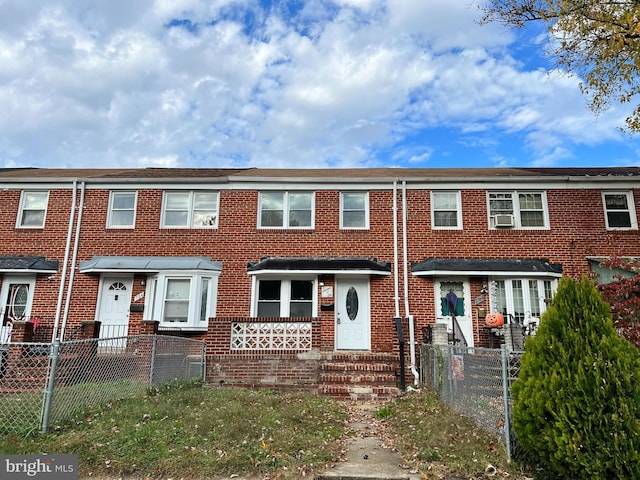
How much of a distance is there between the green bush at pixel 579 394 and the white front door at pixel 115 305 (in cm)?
1111

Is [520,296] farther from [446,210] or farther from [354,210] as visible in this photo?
[354,210]

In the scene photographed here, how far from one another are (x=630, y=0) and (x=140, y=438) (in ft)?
38.3

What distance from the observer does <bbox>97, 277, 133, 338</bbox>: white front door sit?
1243cm

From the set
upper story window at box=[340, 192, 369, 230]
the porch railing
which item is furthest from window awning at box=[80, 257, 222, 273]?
upper story window at box=[340, 192, 369, 230]

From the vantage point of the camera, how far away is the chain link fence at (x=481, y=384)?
5.25 metres

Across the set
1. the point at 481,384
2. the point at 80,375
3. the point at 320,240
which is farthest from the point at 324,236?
the point at 80,375

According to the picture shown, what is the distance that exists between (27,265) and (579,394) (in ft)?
45.8

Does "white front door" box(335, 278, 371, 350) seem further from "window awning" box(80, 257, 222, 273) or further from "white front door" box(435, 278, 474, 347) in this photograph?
"window awning" box(80, 257, 222, 273)

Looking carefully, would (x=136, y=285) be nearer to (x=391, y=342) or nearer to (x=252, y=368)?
(x=252, y=368)

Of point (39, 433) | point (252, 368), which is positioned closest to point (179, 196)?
point (252, 368)

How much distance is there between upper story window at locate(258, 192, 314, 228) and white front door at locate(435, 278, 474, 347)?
4399 mm

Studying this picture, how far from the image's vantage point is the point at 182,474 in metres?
4.46

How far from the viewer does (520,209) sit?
13.1 metres

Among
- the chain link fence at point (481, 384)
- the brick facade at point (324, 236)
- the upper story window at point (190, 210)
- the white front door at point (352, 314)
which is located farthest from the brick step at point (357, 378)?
the upper story window at point (190, 210)
